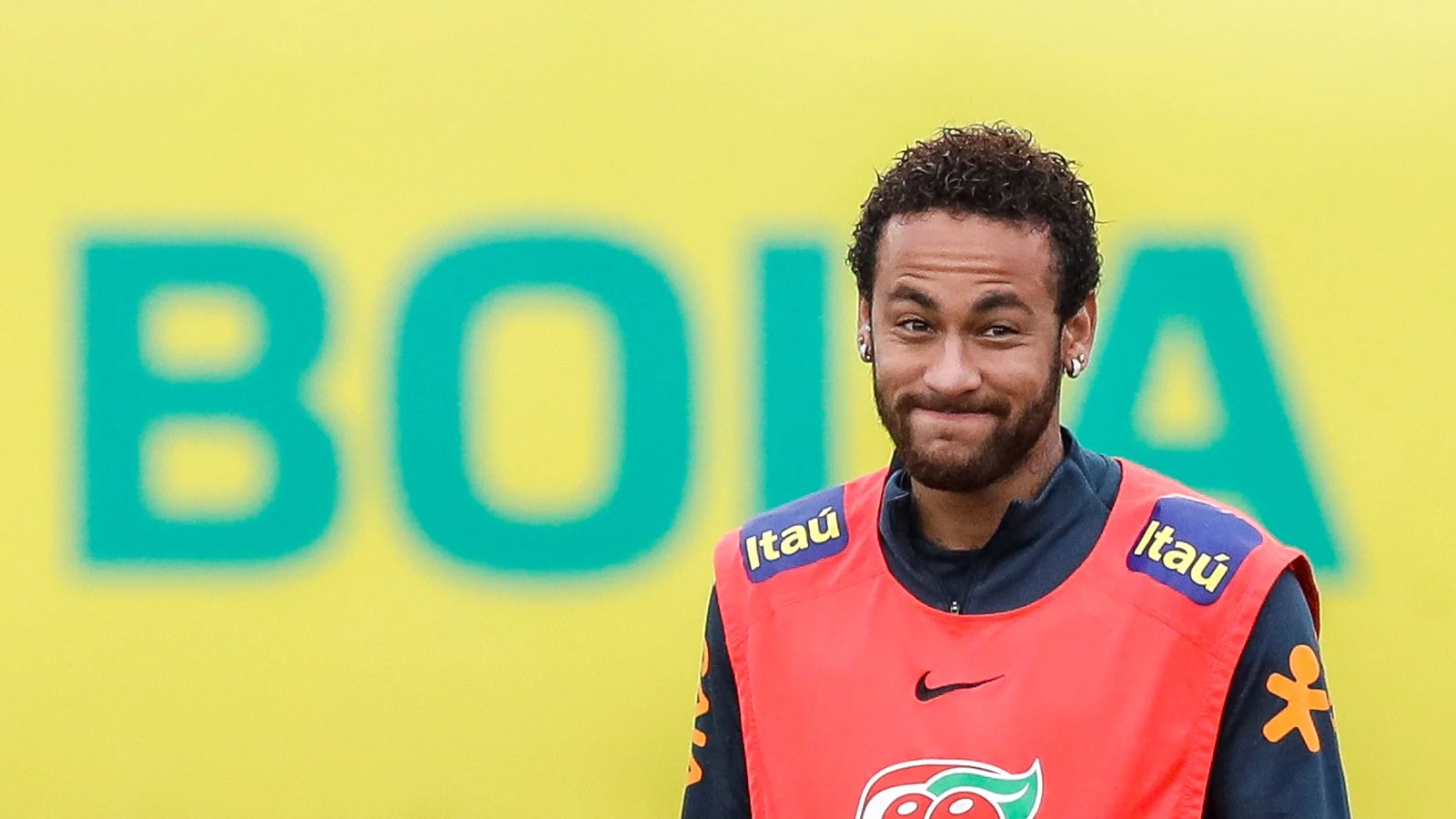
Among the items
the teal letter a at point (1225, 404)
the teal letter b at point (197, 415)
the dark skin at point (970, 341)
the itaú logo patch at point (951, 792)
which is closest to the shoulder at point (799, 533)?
the dark skin at point (970, 341)

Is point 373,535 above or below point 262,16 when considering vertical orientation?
below

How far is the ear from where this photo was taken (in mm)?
1491

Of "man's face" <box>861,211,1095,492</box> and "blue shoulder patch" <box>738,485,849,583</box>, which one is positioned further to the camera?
"blue shoulder patch" <box>738,485,849,583</box>

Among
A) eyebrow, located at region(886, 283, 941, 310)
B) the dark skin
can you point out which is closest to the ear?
the dark skin

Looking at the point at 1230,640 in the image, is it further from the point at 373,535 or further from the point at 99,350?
the point at 99,350

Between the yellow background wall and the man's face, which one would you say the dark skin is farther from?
the yellow background wall

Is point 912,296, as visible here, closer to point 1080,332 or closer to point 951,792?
point 1080,332

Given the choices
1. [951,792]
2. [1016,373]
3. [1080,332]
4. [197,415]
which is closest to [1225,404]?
[1080,332]

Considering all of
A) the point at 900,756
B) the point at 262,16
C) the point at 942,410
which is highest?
the point at 262,16

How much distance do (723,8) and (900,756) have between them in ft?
2.89

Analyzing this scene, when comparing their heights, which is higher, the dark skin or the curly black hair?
the curly black hair

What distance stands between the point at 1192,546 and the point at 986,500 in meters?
0.18

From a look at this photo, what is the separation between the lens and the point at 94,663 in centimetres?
188

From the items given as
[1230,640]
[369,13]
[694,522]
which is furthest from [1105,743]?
[369,13]
